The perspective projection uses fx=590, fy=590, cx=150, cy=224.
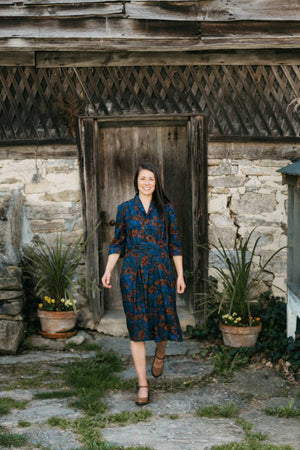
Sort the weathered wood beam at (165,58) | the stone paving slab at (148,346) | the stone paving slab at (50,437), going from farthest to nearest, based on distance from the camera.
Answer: the weathered wood beam at (165,58)
the stone paving slab at (148,346)
the stone paving slab at (50,437)

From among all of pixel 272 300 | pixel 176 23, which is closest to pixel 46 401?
pixel 272 300

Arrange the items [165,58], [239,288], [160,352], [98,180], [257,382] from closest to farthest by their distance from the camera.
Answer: [160,352] → [257,382] → [239,288] → [165,58] → [98,180]

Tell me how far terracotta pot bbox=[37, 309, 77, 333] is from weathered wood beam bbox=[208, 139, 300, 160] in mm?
2184

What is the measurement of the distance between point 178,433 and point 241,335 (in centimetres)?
184

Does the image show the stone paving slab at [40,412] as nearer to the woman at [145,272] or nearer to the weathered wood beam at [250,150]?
the woman at [145,272]

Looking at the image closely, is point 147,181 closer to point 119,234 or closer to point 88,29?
point 119,234

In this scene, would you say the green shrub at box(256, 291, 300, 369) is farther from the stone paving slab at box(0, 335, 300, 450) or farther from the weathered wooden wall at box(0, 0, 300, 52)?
the weathered wooden wall at box(0, 0, 300, 52)

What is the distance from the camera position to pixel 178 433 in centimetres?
388

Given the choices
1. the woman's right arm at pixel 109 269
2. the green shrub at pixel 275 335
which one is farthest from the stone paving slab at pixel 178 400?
the woman's right arm at pixel 109 269

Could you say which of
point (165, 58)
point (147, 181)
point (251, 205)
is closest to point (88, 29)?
point (165, 58)

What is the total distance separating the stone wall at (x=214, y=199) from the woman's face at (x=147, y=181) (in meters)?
1.90

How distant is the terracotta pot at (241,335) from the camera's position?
5.55 meters

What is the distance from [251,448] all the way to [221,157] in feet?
10.8

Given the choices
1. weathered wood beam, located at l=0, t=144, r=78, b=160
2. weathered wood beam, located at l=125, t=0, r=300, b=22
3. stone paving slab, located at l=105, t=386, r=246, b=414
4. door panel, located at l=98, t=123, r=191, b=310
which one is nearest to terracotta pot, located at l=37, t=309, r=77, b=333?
door panel, located at l=98, t=123, r=191, b=310
